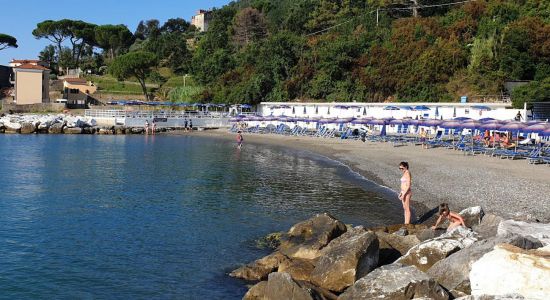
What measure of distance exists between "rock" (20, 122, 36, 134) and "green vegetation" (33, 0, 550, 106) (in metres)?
29.3

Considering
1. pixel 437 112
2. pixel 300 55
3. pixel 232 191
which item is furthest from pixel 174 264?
pixel 300 55

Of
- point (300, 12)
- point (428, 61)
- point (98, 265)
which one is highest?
point (300, 12)

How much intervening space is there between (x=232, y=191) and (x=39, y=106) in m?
68.1

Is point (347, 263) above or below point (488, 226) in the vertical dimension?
below

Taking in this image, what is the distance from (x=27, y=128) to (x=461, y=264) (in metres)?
64.7

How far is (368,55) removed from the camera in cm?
7600

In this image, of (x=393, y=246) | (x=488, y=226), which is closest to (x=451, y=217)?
(x=488, y=226)

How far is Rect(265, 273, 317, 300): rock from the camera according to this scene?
9.68m

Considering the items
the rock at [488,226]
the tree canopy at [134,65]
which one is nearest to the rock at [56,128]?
the tree canopy at [134,65]

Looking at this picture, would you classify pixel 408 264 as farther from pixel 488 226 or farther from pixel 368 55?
pixel 368 55

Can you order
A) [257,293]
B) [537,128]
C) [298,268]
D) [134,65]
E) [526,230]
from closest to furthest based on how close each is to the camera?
[257,293], [526,230], [298,268], [537,128], [134,65]

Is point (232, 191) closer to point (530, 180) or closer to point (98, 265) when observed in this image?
point (98, 265)

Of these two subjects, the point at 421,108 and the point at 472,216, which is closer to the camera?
the point at 472,216

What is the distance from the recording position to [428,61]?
2643 inches
